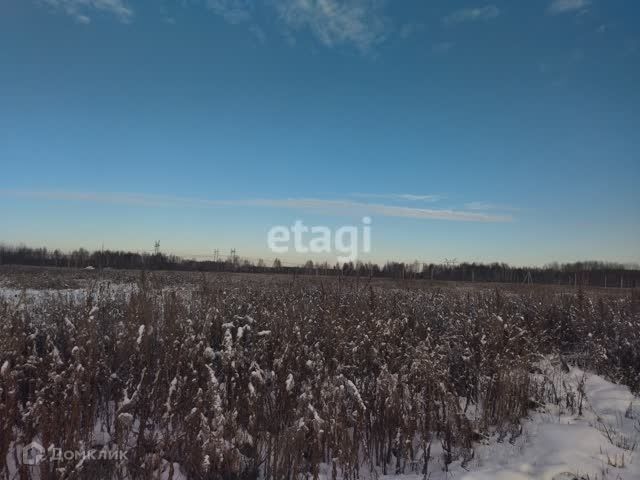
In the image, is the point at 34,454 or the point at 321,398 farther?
the point at 321,398

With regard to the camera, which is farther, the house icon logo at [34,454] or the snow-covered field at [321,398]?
the snow-covered field at [321,398]

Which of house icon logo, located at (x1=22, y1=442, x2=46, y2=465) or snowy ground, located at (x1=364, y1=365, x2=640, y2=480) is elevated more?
house icon logo, located at (x1=22, y1=442, x2=46, y2=465)

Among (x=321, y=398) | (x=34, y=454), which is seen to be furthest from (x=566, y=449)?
(x=34, y=454)

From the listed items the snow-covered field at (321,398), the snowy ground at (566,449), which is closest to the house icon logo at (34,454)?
the snow-covered field at (321,398)

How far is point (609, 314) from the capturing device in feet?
31.3

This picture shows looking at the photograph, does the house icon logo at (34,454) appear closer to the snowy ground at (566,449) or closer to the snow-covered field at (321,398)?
the snow-covered field at (321,398)

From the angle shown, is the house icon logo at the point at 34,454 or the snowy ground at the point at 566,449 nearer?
the house icon logo at the point at 34,454

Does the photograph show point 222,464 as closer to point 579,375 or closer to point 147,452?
point 147,452

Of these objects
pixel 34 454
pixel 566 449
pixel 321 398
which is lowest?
pixel 566 449

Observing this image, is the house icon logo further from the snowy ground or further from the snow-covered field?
the snowy ground

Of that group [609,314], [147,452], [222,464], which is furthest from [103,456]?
[609,314]

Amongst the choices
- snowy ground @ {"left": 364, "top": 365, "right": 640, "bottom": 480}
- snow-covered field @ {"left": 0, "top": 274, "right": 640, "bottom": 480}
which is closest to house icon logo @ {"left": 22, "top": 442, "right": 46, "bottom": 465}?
snow-covered field @ {"left": 0, "top": 274, "right": 640, "bottom": 480}

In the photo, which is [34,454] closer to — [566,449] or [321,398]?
[321,398]

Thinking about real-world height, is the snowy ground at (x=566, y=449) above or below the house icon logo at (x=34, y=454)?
below
